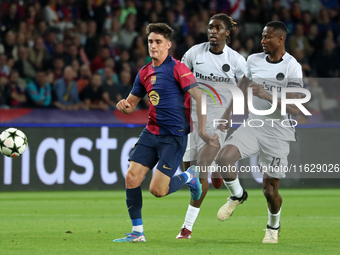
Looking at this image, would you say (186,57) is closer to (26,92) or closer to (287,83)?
(287,83)

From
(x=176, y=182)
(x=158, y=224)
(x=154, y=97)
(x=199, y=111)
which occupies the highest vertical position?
(x=154, y=97)

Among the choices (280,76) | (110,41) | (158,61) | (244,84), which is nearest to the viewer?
(158,61)

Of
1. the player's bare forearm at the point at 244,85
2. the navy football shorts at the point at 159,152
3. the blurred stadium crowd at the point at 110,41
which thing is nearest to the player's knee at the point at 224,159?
the navy football shorts at the point at 159,152

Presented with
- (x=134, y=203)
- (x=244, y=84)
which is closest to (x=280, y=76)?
(x=244, y=84)

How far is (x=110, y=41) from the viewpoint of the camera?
1476cm

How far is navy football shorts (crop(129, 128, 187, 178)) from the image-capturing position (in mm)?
6156

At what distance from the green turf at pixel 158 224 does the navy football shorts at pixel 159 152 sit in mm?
760

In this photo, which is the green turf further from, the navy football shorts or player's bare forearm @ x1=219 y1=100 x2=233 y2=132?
player's bare forearm @ x1=219 y1=100 x2=233 y2=132

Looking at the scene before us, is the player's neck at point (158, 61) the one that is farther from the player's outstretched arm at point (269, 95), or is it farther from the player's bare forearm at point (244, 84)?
the player's bare forearm at point (244, 84)

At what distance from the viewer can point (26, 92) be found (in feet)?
42.3

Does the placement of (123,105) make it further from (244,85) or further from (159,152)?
(244,85)

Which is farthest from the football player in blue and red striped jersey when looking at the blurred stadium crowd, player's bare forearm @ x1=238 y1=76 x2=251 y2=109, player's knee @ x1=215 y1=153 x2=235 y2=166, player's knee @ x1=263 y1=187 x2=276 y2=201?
the blurred stadium crowd

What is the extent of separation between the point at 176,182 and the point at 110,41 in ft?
29.3

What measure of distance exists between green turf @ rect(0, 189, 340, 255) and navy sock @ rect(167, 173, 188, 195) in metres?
0.52
